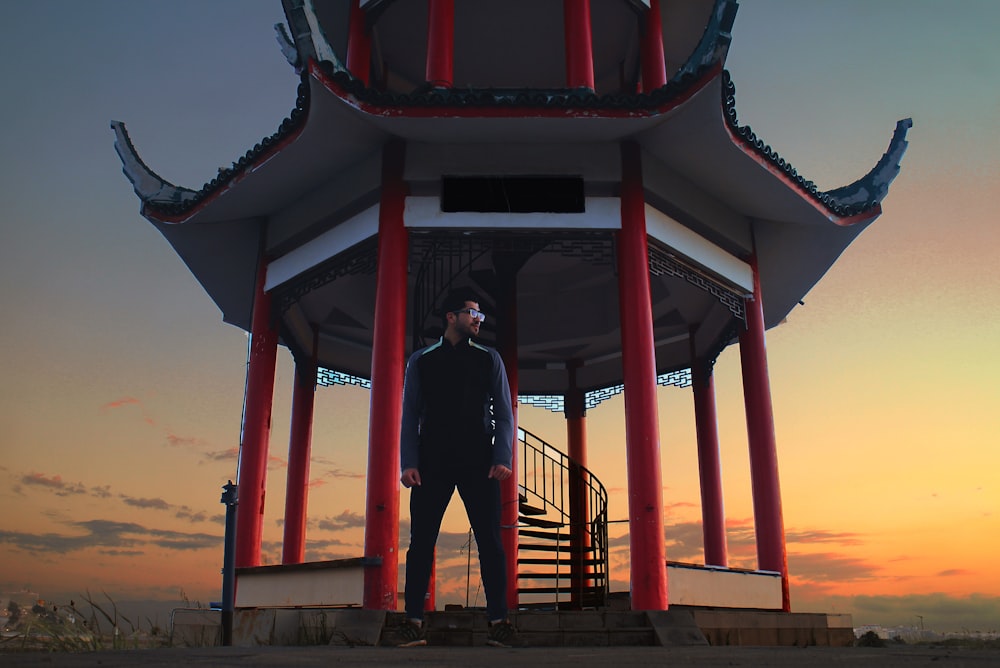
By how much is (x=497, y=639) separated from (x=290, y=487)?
10.3 meters

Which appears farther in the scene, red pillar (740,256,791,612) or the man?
red pillar (740,256,791,612)

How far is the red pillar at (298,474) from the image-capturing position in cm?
1727

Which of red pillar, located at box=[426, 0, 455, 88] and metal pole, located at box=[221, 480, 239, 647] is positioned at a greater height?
red pillar, located at box=[426, 0, 455, 88]

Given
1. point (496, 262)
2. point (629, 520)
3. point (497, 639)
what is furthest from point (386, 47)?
point (497, 639)

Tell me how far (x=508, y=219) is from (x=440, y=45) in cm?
316

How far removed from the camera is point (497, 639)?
26.2 ft

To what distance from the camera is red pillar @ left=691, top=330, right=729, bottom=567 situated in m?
17.8

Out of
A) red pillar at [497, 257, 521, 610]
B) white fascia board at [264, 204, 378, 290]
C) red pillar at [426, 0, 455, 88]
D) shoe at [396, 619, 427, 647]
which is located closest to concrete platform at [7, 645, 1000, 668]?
shoe at [396, 619, 427, 647]

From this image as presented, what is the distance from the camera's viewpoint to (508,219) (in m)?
12.2

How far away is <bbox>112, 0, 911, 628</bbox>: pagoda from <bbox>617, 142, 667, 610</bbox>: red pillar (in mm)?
28

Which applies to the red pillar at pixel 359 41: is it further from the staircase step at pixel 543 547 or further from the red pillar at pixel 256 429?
the staircase step at pixel 543 547

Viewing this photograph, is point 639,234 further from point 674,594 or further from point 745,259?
point 674,594

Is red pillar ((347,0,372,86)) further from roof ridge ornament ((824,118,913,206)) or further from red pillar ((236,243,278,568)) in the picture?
roof ridge ornament ((824,118,913,206))

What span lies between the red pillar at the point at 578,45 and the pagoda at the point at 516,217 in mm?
34
